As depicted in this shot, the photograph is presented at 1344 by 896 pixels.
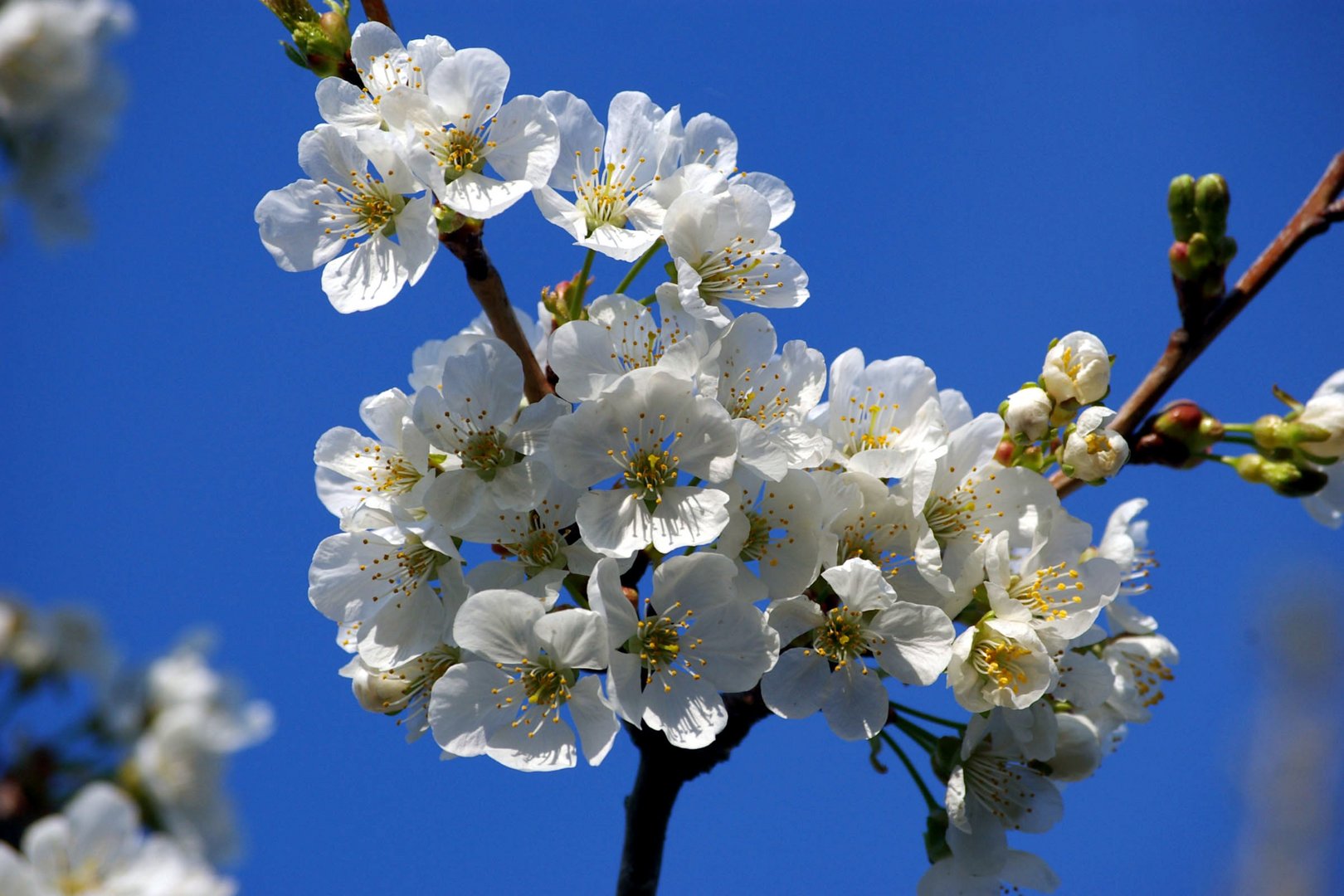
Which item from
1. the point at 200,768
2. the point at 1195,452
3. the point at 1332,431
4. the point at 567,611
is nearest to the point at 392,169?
the point at 567,611

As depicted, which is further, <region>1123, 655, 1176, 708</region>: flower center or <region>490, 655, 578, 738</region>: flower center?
<region>1123, 655, 1176, 708</region>: flower center

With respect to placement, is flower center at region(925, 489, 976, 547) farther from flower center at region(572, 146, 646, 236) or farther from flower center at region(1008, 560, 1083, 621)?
flower center at region(572, 146, 646, 236)

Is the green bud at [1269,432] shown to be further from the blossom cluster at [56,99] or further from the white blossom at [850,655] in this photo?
the blossom cluster at [56,99]

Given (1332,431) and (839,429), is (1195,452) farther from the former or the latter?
(839,429)

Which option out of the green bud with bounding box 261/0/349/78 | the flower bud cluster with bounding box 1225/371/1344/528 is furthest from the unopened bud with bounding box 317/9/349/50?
the flower bud cluster with bounding box 1225/371/1344/528

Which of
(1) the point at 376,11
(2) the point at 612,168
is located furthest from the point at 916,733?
(1) the point at 376,11

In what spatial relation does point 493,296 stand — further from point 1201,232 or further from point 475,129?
point 1201,232
